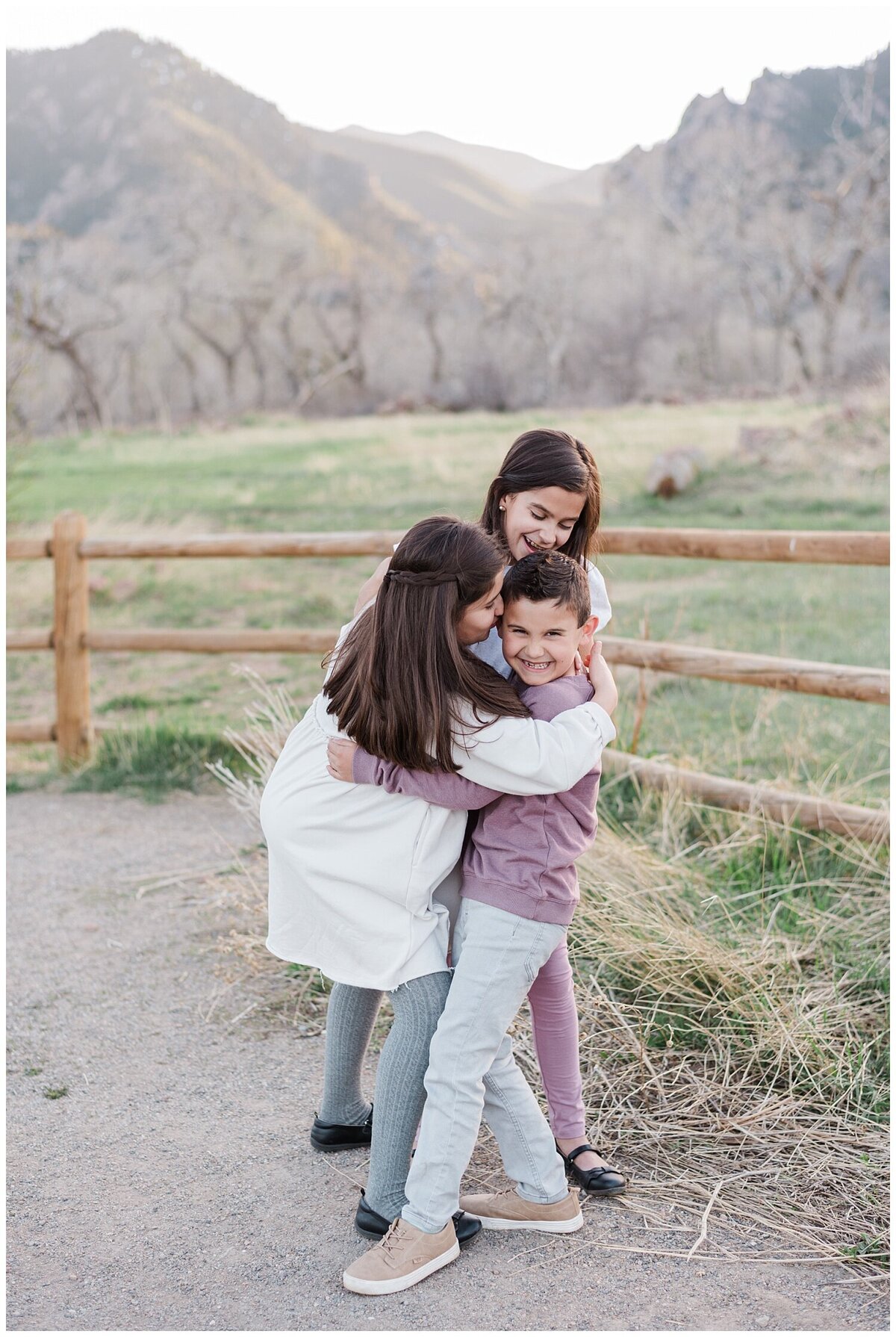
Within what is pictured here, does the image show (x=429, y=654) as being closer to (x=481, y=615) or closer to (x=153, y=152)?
(x=481, y=615)

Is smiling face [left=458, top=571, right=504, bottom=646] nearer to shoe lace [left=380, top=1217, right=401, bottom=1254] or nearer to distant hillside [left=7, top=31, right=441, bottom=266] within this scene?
shoe lace [left=380, top=1217, right=401, bottom=1254]

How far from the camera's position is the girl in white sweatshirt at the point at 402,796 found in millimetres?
1984

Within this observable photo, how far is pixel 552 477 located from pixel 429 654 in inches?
25.0

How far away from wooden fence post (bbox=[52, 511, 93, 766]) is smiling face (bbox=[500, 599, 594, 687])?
3811 mm

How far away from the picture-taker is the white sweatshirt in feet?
6.58

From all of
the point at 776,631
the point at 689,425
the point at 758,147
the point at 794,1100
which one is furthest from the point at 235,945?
the point at 758,147

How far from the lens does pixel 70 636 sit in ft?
17.8

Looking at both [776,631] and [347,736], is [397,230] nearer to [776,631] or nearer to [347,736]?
[776,631]

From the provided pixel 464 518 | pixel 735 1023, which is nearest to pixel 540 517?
pixel 735 1023

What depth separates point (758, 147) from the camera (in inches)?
1565

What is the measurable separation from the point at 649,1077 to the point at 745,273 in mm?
34441

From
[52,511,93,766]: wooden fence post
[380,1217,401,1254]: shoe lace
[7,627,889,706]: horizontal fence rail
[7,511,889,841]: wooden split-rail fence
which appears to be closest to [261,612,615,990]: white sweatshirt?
[380,1217,401,1254]: shoe lace

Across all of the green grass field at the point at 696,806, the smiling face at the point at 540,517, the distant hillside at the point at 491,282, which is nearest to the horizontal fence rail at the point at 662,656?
the green grass field at the point at 696,806

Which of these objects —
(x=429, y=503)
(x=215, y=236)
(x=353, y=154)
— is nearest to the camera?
(x=429, y=503)
